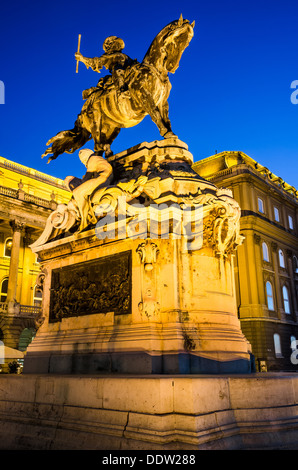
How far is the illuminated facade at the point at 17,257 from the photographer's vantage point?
33.9m

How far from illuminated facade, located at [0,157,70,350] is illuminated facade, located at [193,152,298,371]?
17494 mm

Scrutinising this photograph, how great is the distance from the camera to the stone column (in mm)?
34906

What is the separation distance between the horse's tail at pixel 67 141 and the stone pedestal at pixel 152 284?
256 centimetres

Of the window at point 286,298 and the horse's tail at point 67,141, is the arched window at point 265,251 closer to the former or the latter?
the window at point 286,298

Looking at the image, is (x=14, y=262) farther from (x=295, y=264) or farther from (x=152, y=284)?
(x=152, y=284)

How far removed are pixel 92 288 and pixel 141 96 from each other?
371 cm

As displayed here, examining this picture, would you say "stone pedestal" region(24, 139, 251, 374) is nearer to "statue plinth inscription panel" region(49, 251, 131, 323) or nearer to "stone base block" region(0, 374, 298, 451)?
"statue plinth inscription panel" region(49, 251, 131, 323)

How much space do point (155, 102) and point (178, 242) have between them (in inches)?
127

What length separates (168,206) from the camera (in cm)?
582

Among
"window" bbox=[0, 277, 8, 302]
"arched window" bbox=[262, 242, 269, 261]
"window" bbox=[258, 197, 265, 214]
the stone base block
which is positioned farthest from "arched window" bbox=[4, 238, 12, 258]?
the stone base block

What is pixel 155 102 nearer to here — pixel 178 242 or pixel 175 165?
pixel 175 165

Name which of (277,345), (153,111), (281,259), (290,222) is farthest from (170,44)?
(290,222)
